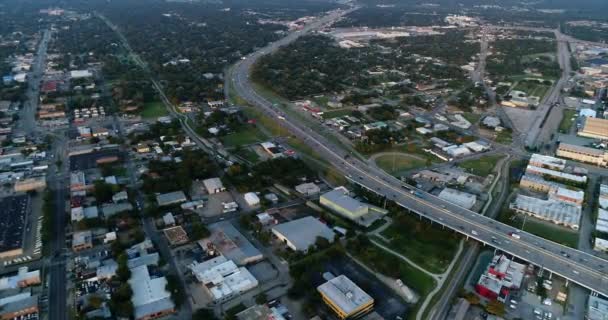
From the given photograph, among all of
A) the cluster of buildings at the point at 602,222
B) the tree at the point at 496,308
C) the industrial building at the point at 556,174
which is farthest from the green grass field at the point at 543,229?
the tree at the point at 496,308

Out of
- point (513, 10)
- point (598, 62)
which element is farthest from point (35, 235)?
point (513, 10)

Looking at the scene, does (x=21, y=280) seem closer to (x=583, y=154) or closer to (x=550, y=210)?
(x=550, y=210)

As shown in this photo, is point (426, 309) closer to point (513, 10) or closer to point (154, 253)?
point (154, 253)

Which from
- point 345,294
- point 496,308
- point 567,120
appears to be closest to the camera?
point 496,308

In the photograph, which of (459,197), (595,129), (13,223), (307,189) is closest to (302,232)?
(307,189)

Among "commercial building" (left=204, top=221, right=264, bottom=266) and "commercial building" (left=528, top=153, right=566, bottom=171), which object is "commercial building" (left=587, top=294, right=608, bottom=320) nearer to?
"commercial building" (left=528, top=153, right=566, bottom=171)

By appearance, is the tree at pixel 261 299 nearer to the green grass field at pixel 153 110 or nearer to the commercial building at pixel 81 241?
the commercial building at pixel 81 241
